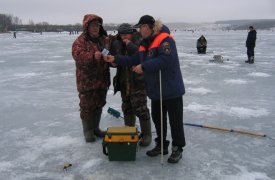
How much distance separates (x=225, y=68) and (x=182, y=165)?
361 inches

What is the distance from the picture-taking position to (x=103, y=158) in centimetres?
420

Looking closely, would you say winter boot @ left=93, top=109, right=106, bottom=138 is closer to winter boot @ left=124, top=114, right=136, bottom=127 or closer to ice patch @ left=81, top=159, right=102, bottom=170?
winter boot @ left=124, top=114, right=136, bottom=127

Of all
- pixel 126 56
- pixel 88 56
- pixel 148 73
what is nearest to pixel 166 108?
pixel 148 73

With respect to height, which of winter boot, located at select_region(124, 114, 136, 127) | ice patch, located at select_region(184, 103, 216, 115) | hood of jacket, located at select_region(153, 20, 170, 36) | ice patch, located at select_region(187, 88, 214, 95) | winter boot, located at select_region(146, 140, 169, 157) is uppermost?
hood of jacket, located at select_region(153, 20, 170, 36)

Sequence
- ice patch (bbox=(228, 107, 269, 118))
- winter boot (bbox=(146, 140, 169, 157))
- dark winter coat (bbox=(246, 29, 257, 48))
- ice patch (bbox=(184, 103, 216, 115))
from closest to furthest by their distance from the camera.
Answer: winter boot (bbox=(146, 140, 169, 157)) < ice patch (bbox=(228, 107, 269, 118)) < ice patch (bbox=(184, 103, 216, 115)) < dark winter coat (bbox=(246, 29, 257, 48))

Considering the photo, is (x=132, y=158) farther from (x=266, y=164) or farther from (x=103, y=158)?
(x=266, y=164)

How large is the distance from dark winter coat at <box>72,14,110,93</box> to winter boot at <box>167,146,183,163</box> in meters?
1.36

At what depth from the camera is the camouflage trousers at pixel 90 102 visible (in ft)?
15.4

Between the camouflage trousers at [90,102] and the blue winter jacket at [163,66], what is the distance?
79cm

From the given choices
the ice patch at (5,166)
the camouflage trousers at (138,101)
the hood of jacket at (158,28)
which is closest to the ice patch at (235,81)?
the camouflage trousers at (138,101)

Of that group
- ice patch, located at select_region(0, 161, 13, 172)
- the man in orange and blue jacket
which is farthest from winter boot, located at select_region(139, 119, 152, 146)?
ice patch, located at select_region(0, 161, 13, 172)

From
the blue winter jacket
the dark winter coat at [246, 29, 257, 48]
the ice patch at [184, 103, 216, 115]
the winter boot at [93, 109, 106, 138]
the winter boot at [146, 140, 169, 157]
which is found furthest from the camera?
the dark winter coat at [246, 29, 257, 48]

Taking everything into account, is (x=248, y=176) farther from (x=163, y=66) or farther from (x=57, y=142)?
(x=57, y=142)

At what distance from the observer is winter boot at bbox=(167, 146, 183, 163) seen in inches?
158
